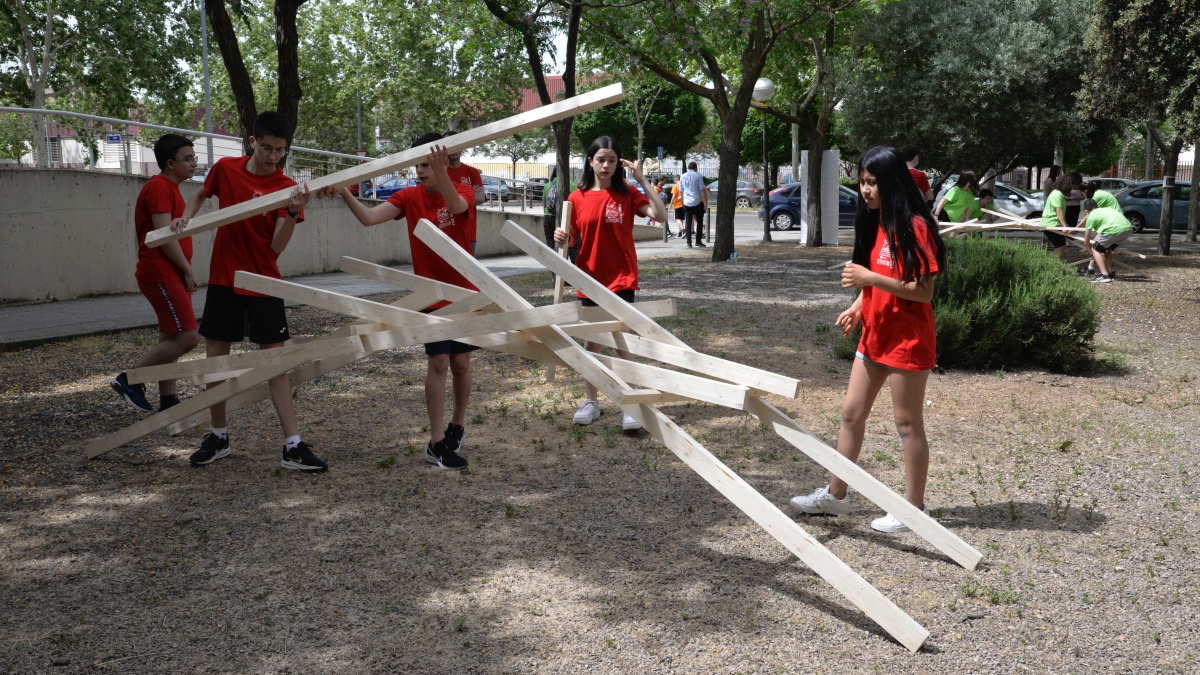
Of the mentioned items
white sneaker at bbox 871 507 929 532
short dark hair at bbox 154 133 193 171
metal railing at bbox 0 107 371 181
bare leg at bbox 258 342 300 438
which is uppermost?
metal railing at bbox 0 107 371 181

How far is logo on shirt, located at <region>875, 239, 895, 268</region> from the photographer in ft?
13.4

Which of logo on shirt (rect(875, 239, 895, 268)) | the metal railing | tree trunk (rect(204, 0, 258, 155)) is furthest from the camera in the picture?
the metal railing

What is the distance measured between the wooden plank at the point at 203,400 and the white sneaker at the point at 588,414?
2042 millimetres

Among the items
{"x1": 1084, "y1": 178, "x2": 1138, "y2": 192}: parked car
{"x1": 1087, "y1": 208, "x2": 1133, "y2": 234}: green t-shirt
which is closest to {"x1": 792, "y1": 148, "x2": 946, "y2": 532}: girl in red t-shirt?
{"x1": 1087, "y1": 208, "x2": 1133, "y2": 234}: green t-shirt

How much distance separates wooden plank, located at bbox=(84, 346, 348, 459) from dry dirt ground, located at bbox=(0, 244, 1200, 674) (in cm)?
15

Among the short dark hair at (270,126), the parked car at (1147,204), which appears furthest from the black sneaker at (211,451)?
the parked car at (1147,204)

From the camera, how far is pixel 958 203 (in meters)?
14.3

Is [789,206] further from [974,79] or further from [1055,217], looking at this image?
[1055,217]

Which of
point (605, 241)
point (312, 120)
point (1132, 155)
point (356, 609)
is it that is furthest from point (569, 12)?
point (1132, 155)

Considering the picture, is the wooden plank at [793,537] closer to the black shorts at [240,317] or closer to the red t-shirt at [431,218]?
the red t-shirt at [431,218]

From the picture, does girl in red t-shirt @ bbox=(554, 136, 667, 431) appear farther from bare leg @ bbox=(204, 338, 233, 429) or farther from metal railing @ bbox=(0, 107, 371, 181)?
metal railing @ bbox=(0, 107, 371, 181)

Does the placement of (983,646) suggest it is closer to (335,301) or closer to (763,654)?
(763,654)

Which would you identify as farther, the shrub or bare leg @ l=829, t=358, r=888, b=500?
the shrub

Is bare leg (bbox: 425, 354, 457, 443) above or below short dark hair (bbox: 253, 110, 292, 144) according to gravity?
below
